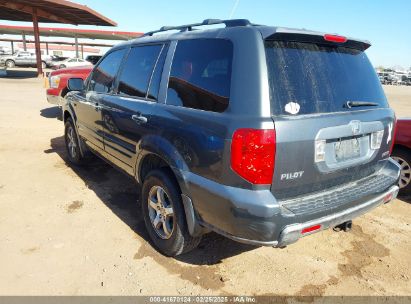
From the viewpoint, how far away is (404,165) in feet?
15.1

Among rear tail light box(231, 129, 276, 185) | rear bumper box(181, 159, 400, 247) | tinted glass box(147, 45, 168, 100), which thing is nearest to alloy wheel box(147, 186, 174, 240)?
rear bumper box(181, 159, 400, 247)

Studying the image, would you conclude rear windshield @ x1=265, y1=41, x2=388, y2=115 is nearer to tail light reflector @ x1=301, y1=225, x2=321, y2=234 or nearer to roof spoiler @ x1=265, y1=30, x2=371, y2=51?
roof spoiler @ x1=265, y1=30, x2=371, y2=51

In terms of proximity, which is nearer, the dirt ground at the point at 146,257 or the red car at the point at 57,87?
the dirt ground at the point at 146,257

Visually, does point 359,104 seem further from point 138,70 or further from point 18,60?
point 18,60

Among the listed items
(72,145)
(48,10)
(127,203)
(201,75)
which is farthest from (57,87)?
(48,10)

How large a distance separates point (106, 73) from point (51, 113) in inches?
281

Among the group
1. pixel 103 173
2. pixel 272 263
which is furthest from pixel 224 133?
pixel 103 173

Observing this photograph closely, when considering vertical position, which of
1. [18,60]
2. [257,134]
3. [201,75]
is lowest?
[18,60]

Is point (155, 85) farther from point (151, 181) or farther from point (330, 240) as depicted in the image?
point (330, 240)

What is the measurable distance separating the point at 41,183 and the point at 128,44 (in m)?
2.44

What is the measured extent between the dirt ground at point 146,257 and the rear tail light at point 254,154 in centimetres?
108

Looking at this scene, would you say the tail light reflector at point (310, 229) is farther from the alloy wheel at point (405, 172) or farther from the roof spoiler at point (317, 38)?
the alloy wheel at point (405, 172)

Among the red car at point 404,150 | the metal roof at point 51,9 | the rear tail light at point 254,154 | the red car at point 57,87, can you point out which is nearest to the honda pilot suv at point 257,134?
the rear tail light at point 254,154

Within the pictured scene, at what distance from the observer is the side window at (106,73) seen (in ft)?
13.5
